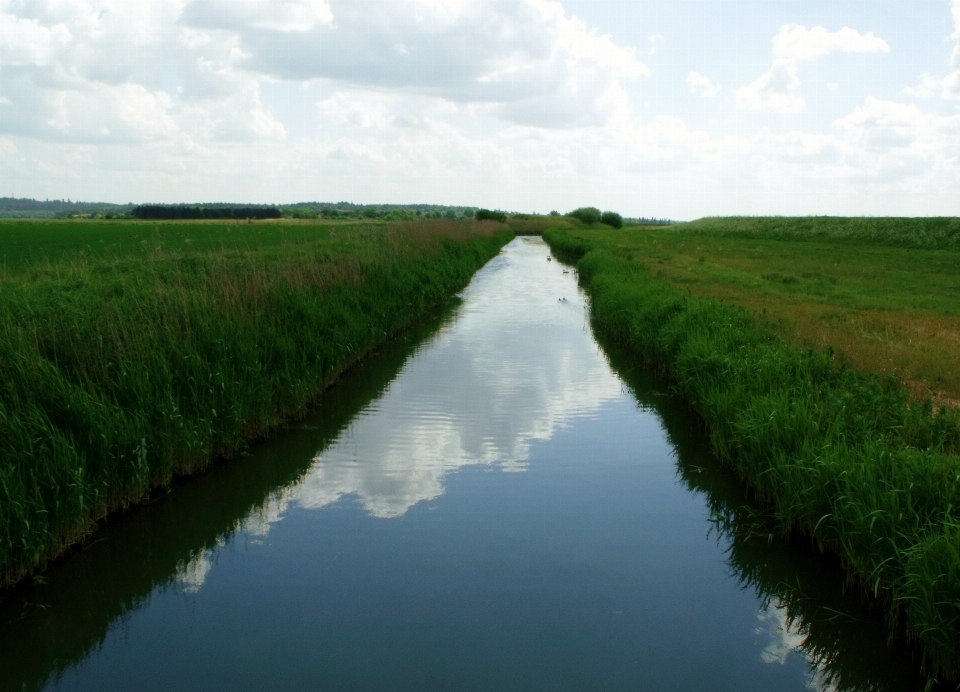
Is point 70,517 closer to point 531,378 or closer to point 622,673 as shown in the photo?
point 622,673

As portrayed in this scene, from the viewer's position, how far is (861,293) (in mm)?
18938

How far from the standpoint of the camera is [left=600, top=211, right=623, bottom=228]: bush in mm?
104562

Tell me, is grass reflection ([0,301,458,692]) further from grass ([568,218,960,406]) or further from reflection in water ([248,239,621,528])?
grass ([568,218,960,406])

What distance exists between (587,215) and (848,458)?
99.6 meters

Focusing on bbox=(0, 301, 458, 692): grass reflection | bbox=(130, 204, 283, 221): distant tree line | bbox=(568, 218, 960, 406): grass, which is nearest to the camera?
bbox=(0, 301, 458, 692): grass reflection

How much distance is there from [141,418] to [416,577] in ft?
9.44

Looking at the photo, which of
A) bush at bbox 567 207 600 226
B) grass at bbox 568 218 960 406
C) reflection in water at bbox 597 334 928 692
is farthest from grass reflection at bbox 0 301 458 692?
bush at bbox 567 207 600 226

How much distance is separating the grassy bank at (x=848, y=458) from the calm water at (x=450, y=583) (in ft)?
1.20

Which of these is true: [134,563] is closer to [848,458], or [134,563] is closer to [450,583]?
[450,583]

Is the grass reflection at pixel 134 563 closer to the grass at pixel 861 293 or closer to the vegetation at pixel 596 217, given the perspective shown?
the grass at pixel 861 293

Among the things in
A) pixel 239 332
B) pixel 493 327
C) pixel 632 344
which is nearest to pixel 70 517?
pixel 239 332

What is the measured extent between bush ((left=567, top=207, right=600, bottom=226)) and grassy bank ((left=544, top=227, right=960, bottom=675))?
304 feet

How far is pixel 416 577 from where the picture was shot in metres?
5.27

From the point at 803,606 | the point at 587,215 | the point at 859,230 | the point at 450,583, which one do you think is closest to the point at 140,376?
the point at 450,583
